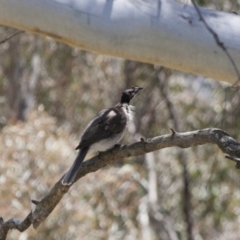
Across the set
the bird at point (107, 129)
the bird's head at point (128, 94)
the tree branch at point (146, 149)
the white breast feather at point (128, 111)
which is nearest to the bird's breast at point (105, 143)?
the bird at point (107, 129)

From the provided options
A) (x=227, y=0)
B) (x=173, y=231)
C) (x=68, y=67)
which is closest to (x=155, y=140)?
(x=227, y=0)

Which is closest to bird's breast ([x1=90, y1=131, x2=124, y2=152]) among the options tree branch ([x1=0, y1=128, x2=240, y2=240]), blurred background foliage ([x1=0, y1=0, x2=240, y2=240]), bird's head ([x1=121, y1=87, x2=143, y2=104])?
bird's head ([x1=121, y1=87, x2=143, y2=104])

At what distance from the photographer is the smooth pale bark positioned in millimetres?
2834

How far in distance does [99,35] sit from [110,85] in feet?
30.1

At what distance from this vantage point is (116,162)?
1096 cm

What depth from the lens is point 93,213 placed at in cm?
893

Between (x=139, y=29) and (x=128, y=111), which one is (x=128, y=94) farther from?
(x=139, y=29)

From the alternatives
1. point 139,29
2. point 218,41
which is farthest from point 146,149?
point 218,41

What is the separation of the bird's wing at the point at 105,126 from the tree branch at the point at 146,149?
145 centimetres

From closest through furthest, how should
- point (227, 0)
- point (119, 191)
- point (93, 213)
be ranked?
point (227, 0) < point (93, 213) < point (119, 191)

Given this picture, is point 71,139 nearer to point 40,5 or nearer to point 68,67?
point 68,67

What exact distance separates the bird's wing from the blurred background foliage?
238 centimetres

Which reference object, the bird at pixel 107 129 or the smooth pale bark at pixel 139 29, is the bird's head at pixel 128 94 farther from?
the smooth pale bark at pixel 139 29

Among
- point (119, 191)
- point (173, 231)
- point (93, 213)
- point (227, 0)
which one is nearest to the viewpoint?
point (227, 0)
